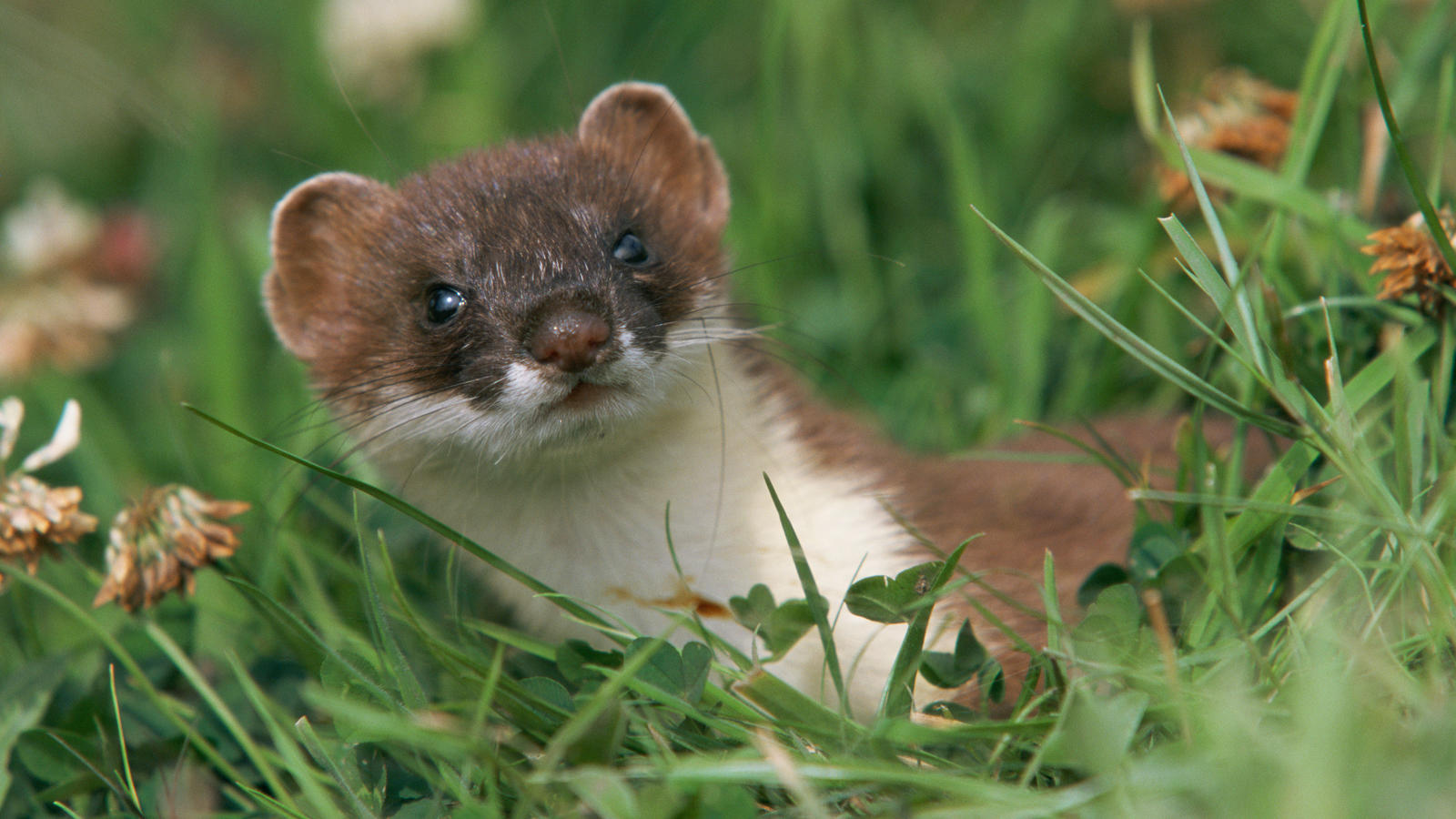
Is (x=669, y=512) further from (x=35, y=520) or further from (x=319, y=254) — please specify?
(x=35, y=520)

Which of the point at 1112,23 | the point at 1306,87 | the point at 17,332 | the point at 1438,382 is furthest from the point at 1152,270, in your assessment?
the point at 17,332

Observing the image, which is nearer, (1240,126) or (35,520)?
(35,520)

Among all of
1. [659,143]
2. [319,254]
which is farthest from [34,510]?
[659,143]

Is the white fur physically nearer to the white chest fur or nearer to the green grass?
the white chest fur

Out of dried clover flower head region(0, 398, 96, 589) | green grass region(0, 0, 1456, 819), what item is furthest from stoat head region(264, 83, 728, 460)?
dried clover flower head region(0, 398, 96, 589)

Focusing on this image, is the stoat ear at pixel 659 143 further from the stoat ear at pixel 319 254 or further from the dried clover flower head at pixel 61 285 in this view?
the dried clover flower head at pixel 61 285
